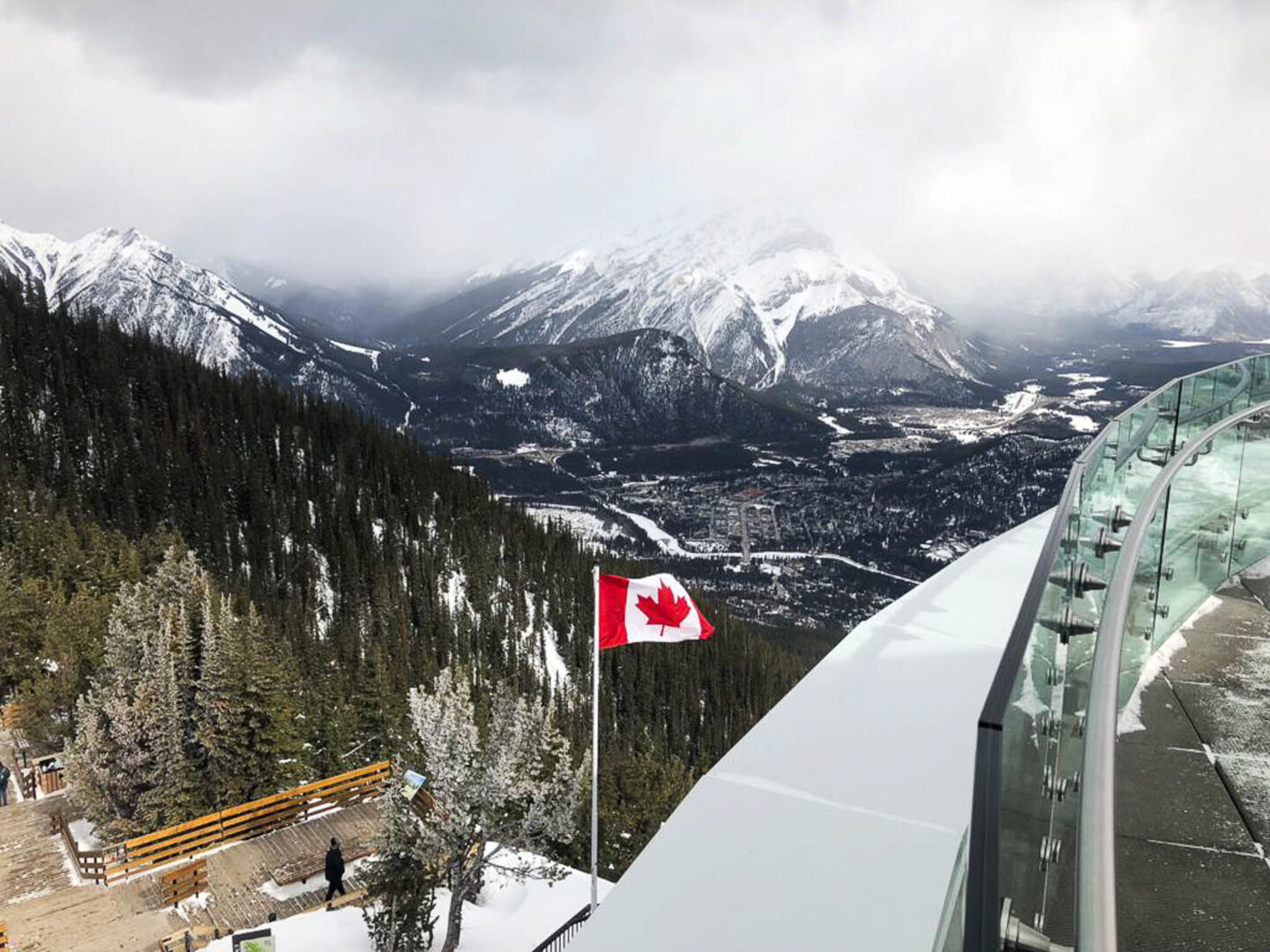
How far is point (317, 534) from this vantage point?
97562 mm

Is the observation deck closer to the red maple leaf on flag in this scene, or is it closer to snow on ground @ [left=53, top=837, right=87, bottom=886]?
the red maple leaf on flag

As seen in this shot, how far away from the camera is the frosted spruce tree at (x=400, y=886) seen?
1819cm

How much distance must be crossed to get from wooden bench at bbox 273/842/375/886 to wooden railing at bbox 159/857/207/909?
6.22ft

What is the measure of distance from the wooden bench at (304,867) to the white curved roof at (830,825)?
2166 cm

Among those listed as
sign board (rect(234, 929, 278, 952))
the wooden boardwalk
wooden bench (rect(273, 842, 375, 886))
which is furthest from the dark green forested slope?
sign board (rect(234, 929, 278, 952))

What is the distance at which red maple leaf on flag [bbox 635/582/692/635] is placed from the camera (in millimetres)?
12609

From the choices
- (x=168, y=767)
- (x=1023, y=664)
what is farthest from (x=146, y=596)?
(x=1023, y=664)

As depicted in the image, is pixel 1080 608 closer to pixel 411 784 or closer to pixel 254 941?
pixel 254 941

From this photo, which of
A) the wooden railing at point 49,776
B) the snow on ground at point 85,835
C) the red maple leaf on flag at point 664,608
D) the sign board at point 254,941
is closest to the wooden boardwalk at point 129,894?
the snow on ground at point 85,835

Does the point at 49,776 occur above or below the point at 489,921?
above

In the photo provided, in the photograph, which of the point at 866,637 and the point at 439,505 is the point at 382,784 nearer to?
the point at 866,637

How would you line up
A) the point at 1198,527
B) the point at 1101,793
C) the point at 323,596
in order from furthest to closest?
1. the point at 323,596
2. the point at 1198,527
3. the point at 1101,793

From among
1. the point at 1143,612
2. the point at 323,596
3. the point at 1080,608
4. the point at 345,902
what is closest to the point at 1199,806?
the point at 1080,608

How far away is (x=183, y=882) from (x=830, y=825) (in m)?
21.9
